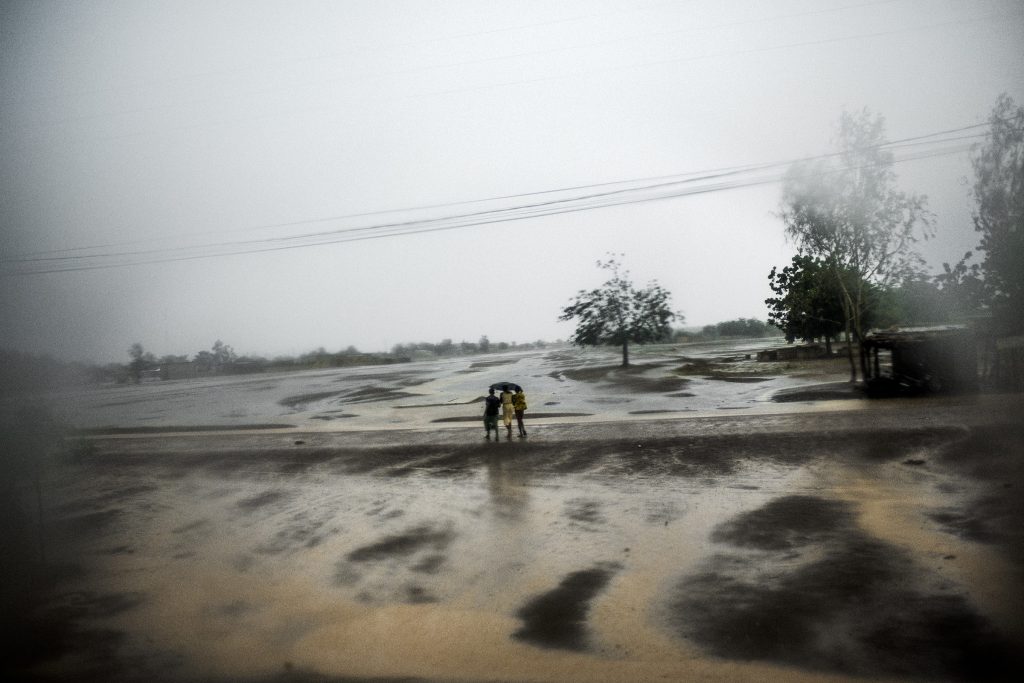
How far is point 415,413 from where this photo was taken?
22.6 meters

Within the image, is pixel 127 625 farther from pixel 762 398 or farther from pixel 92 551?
pixel 762 398

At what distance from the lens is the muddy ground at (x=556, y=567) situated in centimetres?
474

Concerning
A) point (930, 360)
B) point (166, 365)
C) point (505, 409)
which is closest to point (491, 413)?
point (505, 409)

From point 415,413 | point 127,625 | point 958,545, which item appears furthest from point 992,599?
point 415,413

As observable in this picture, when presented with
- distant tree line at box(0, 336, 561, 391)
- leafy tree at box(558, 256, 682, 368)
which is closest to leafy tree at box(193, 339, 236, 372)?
distant tree line at box(0, 336, 561, 391)

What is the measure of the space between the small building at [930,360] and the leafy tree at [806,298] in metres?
2.73

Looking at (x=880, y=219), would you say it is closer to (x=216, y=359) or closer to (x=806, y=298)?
(x=806, y=298)

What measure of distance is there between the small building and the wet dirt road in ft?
15.3

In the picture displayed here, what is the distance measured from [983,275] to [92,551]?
94.5 feet

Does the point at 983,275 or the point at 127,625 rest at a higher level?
the point at 983,275

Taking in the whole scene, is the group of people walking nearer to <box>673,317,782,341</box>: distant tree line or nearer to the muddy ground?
the muddy ground

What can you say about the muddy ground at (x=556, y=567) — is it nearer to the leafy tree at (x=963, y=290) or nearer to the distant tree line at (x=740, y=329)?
the leafy tree at (x=963, y=290)

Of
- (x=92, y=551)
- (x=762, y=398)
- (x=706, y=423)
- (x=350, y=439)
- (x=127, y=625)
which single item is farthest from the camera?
(x=762, y=398)

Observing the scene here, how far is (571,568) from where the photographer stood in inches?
255
